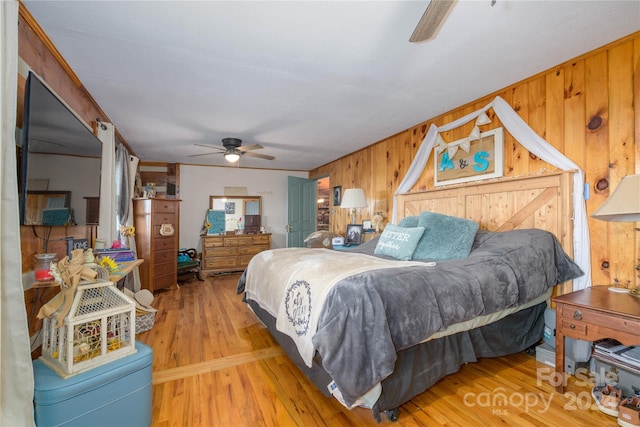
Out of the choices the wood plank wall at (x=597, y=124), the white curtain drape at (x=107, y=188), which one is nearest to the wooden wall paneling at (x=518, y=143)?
the wood plank wall at (x=597, y=124)

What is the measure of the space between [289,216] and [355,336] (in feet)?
17.1

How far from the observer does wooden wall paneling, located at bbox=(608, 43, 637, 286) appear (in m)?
1.91

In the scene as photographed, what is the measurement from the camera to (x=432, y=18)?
1266 mm

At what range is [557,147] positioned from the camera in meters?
2.31

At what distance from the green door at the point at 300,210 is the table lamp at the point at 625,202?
523cm

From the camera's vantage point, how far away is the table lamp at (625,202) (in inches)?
58.3

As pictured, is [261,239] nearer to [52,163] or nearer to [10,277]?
[52,163]

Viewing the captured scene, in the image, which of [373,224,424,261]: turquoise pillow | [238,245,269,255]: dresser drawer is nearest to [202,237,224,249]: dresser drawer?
[238,245,269,255]: dresser drawer

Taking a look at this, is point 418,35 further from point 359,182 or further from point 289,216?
point 289,216

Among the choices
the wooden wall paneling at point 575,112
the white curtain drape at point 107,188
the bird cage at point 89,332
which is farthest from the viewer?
the white curtain drape at point 107,188

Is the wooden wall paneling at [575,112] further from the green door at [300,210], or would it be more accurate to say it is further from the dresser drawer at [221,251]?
the dresser drawer at [221,251]

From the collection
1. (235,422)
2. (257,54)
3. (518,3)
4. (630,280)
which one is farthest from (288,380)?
(518,3)

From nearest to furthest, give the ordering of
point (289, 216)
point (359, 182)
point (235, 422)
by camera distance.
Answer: point (235, 422) → point (359, 182) → point (289, 216)

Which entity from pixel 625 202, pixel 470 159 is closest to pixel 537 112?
pixel 470 159
